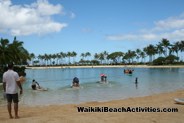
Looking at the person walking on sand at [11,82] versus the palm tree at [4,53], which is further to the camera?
the palm tree at [4,53]

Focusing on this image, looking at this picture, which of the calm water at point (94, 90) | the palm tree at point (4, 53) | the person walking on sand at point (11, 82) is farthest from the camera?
the palm tree at point (4, 53)

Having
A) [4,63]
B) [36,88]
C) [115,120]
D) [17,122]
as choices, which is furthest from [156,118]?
[4,63]

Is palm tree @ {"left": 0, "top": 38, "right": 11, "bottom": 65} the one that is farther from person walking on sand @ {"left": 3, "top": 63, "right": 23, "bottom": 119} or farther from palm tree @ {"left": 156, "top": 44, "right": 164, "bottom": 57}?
palm tree @ {"left": 156, "top": 44, "right": 164, "bottom": 57}

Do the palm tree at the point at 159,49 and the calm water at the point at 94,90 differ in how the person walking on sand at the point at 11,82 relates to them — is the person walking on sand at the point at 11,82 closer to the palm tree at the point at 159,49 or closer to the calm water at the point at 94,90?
the calm water at the point at 94,90

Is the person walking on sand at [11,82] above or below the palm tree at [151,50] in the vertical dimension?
below

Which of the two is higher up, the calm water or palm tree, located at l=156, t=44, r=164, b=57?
palm tree, located at l=156, t=44, r=164, b=57

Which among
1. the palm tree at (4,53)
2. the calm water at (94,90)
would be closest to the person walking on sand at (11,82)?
the calm water at (94,90)

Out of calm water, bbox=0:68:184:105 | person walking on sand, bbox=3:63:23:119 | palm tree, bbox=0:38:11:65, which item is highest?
palm tree, bbox=0:38:11:65

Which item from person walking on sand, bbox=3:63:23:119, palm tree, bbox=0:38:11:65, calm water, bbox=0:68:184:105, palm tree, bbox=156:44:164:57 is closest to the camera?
person walking on sand, bbox=3:63:23:119

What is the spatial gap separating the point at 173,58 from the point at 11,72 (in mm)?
151621

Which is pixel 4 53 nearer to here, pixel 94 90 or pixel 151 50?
pixel 94 90

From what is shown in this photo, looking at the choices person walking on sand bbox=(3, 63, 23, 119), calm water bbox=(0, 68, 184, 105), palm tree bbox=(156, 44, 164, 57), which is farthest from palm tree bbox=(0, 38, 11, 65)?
palm tree bbox=(156, 44, 164, 57)

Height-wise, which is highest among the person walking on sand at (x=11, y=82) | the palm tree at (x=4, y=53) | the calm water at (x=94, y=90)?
the palm tree at (x=4, y=53)

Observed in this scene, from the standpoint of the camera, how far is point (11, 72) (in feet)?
37.5
